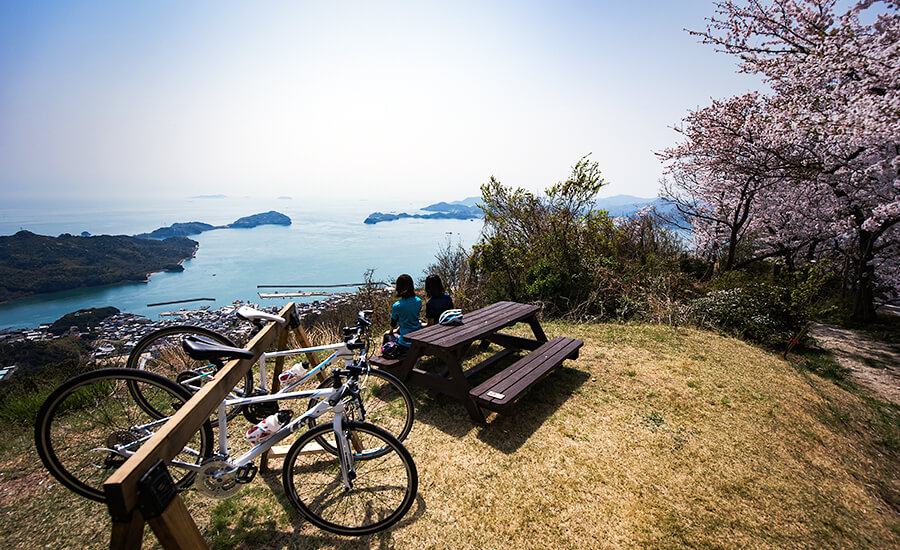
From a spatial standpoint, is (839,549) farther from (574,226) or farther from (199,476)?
(574,226)

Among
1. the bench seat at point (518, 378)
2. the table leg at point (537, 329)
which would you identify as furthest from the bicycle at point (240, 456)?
the table leg at point (537, 329)

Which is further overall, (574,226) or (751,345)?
(574,226)

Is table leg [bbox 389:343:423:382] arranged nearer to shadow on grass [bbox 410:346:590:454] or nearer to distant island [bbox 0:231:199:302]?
shadow on grass [bbox 410:346:590:454]

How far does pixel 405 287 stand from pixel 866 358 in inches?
378

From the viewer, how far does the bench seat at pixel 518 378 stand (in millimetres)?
3361

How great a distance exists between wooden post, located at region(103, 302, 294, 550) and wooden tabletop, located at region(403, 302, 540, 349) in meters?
2.06

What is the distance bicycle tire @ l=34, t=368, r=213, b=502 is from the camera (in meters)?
2.15

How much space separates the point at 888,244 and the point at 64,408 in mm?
18163

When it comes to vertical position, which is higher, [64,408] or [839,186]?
[839,186]

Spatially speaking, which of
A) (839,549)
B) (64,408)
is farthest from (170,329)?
(839,549)

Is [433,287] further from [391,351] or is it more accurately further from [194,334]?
[194,334]

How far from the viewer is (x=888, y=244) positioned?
10078 mm

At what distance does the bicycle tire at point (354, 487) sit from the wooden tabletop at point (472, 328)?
112cm

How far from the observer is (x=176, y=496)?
1505 millimetres
